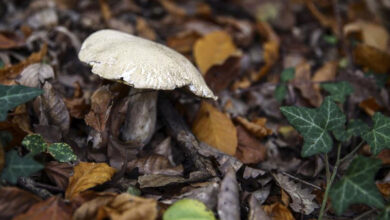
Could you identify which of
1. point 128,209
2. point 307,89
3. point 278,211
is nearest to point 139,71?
point 128,209

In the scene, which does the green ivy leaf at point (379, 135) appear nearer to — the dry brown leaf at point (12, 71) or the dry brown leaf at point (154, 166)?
the dry brown leaf at point (154, 166)

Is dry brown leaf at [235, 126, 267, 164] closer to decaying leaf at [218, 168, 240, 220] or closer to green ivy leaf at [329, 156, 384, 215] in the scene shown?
decaying leaf at [218, 168, 240, 220]

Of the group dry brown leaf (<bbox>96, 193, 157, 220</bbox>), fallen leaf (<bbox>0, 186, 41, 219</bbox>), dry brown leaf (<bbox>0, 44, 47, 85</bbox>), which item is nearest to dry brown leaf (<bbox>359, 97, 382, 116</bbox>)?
dry brown leaf (<bbox>96, 193, 157, 220</bbox>)

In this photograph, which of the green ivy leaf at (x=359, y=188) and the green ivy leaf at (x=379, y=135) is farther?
the green ivy leaf at (x=379, y=135)

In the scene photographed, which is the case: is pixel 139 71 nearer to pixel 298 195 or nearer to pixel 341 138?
pixel 298 195

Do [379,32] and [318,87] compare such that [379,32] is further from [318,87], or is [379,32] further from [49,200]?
[49,200]

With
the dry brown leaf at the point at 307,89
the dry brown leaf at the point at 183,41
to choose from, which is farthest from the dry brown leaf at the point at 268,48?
the dry brown leaf at the point at 183,41
